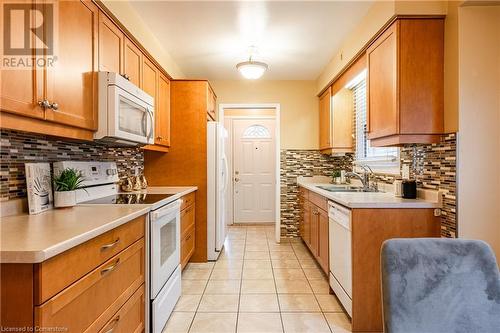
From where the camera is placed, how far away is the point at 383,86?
86.7 inches

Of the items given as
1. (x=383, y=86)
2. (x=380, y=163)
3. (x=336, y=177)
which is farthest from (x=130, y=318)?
(x=336, y=177)

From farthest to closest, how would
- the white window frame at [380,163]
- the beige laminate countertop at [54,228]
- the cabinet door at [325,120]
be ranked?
the cabinet door at [325,120] < the white window frame at [380,163] < the beige laminate countertop at [54,228]

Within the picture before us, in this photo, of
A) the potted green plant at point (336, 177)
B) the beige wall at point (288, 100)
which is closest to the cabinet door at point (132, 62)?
the beige wall at point (288, 100)

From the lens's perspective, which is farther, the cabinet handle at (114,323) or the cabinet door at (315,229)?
the cabinet door at (315,229)

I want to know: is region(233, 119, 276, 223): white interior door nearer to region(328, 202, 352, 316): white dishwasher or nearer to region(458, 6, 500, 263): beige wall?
region(328, 202, 352, 316): white dishwasher

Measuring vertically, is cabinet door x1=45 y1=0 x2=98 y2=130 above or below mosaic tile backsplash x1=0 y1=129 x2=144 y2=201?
above

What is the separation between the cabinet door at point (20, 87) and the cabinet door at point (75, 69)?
70 mm

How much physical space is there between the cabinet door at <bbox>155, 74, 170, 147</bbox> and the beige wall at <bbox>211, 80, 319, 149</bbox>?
1189mm

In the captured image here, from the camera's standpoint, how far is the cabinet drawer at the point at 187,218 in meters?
2.90

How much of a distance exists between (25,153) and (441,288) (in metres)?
2.09

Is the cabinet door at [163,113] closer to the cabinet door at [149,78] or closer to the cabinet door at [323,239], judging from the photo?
the cabinet door at [149,78]

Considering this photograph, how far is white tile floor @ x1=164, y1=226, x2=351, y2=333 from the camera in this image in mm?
2047

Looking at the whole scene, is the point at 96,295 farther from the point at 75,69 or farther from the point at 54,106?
the point at 75,69

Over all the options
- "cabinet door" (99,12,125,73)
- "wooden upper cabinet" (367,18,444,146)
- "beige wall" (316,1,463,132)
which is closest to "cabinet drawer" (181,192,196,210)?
"cabinet door" (99,12,125,73)
